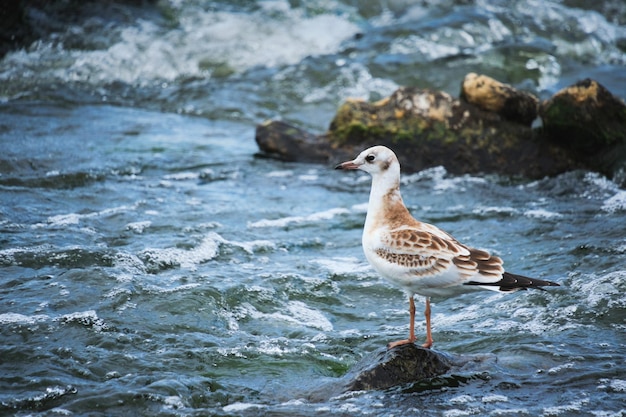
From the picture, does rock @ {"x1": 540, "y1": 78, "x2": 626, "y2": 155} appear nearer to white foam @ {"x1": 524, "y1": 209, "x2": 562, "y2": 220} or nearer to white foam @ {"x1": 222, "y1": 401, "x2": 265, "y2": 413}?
white foam @ {"x1": 524, "y1": 209, "x2": 562, "y2": 220}

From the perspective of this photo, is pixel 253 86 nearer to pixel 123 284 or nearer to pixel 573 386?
pixel 123 284

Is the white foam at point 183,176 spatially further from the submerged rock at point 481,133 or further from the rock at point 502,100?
the rock at point 502,100

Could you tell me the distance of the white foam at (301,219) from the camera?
9.13 meters

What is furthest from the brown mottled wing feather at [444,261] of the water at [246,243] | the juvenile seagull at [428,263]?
the water at [246,243]

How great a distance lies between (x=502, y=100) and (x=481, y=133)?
0.54 meters

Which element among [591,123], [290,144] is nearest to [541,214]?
[591,123]

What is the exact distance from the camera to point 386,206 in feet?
20.0

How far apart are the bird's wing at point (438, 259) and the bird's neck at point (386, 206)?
291 millimetres

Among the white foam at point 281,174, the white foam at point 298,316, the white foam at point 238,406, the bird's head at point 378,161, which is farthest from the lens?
the white foam at point 281,174

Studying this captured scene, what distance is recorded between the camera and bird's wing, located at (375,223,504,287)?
541 centimetres

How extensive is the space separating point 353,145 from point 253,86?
192 inches

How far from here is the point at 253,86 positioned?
15.3 metres

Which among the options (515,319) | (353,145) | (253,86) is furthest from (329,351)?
(253,86)

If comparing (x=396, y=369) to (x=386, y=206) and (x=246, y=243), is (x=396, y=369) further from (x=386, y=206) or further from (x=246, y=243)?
(x=246, y=243)
